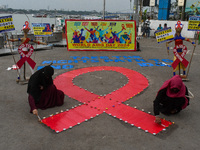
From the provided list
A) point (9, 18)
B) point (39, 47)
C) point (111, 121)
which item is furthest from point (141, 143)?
point (39, 47)

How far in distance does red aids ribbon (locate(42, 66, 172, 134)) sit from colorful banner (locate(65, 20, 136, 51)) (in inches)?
262

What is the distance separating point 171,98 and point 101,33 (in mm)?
9919

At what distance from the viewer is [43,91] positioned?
521cm

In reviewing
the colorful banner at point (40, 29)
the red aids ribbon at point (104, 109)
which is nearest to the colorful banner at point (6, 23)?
the red aids ribbon at point (104, 109)

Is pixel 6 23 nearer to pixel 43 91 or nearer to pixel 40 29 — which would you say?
pixel 43 91

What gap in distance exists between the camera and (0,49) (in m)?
13.7

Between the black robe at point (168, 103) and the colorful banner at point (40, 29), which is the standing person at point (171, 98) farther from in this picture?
the colorful banner at point (40, 29)

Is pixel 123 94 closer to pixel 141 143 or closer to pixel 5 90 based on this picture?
→ pixel 141 143

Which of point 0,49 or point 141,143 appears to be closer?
point 141,143

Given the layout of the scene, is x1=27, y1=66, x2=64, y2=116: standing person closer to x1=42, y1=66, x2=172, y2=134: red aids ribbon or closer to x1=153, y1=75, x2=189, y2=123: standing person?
x1=42, y1=66, x2=172, y2=134: red aids ribbon

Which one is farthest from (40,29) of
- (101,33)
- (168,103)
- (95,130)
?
(168,103)

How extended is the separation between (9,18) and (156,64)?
7435 millimetres

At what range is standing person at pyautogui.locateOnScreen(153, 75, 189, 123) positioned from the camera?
14.4 feet

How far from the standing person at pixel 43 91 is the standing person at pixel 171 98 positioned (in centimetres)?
275
